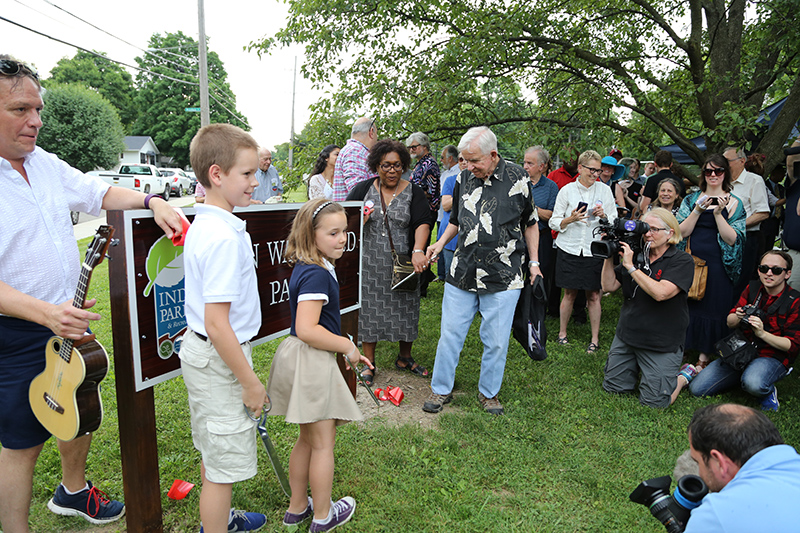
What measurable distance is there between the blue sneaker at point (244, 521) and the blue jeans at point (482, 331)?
1.75 meters

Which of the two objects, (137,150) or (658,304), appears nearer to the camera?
(658,304)

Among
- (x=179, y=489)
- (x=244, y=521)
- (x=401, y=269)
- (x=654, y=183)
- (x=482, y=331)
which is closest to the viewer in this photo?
(x=244, y=521)

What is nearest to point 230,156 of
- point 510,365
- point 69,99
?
point 510,365

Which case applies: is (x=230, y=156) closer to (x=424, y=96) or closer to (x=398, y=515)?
(x=398, y=515)

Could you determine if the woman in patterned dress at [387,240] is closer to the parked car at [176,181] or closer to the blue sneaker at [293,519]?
the blue sneaker at [293,519]

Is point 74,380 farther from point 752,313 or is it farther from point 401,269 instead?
point 752,313

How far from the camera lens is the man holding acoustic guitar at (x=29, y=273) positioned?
1.86 meters

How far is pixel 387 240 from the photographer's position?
426cm

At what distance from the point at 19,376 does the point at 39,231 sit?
593 mm

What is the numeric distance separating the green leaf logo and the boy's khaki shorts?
29 centimetres

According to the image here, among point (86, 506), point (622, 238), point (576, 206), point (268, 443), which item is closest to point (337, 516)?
point (268, 443)

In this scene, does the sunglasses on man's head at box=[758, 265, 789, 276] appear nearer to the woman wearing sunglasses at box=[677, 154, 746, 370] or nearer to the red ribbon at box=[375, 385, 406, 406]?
the woman wearing sunglasses at box=[677, 154, 746, 370]

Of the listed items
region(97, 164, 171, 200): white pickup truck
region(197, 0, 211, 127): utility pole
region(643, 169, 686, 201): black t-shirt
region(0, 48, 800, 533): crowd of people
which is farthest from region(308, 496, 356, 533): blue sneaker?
region(97, 164, 171, 200): white pickup truck

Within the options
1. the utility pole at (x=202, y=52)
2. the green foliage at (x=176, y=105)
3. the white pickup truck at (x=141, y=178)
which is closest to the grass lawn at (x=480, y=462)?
the utility pole at (x=202, y=52)
